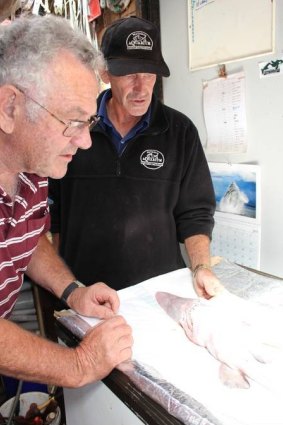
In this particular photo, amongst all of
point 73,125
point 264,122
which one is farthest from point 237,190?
point 73,125

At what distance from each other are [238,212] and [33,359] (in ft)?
3.34

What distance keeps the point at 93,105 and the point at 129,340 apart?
498 millimetres

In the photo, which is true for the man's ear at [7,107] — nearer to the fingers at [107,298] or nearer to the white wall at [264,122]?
the fingers at [107,298]

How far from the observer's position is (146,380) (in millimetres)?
645

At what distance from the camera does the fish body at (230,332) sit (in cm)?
66

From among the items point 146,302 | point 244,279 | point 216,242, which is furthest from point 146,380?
point 216,242

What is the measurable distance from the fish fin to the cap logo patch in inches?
36.6

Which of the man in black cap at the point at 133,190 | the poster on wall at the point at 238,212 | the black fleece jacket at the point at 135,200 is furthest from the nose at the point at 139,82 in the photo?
the poster on wall at the point at 238,212

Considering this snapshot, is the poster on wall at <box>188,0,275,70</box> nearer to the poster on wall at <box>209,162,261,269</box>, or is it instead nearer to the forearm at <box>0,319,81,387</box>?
the poster on wall at <box>209,162,261,269</box>

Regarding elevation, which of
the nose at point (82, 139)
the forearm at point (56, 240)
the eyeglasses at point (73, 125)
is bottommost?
the forearm at point (56, 240)

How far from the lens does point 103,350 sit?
71cm

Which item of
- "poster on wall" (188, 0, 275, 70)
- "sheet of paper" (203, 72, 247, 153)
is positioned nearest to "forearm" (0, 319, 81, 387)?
"sheet of paper" (203, 72, 247, 153)

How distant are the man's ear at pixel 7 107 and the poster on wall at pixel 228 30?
0.90m

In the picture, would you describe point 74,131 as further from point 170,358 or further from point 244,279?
point 244,279
